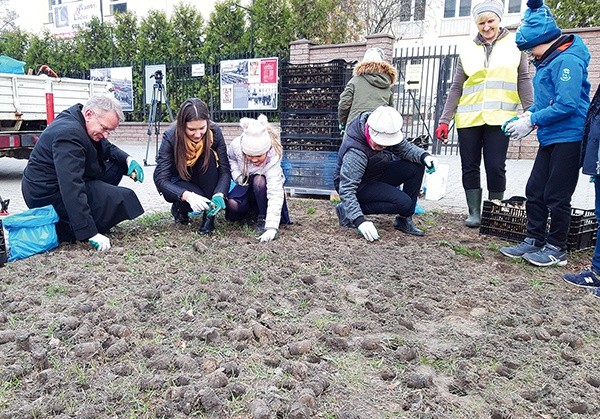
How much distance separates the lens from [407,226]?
4207 mm

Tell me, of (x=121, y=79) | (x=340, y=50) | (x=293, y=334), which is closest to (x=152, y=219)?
(x=293, y=334)

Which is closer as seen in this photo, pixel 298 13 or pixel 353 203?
pixel 353 203

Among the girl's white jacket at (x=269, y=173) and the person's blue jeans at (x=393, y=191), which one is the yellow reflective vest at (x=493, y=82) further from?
the girl's white jacket at (x=269, y=173)

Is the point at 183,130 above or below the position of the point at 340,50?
below

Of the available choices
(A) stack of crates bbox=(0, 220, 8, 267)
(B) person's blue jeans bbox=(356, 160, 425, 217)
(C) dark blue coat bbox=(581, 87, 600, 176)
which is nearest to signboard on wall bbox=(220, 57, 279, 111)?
(B) person's blue jeans bbox=(356, 160, 425, 217)

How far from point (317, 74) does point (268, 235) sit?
2.73 metres

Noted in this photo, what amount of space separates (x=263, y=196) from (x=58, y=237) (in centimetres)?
159

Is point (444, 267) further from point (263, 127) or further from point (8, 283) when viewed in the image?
point (8, 283)

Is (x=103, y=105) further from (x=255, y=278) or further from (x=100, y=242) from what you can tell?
(x=255, y=278)

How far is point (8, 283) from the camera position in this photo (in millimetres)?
2920

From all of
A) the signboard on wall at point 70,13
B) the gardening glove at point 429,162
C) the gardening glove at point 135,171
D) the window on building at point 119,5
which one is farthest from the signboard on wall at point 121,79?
the signboard on wall at point 70,13

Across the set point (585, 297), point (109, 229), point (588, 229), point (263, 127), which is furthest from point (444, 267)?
point (109, 229)

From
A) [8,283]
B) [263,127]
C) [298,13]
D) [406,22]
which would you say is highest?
[406,22]

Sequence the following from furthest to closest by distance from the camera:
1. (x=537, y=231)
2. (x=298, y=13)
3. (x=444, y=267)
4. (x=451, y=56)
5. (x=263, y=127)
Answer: (x=298, y=13)
(x=451, y=56)
(x=263, y=127)
(x=537, y=231)
(x=444, y=267)
